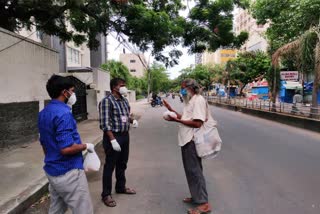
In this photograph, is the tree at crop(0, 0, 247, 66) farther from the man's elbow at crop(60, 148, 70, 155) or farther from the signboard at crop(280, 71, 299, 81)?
the man's elbow at crop(60, 148, 70, 155)

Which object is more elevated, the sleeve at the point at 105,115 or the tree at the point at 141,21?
the tree at the point at 141,21

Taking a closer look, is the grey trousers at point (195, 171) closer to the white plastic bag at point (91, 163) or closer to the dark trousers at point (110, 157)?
the dark trousers at point (110, 157)

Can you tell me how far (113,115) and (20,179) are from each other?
2.29 m

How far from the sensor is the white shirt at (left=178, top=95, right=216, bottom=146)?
4059 millimetres

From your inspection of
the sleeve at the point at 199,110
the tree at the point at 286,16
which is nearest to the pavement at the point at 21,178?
the sleeve at the point at 199,110

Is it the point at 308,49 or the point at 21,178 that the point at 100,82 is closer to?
the point at 308,49

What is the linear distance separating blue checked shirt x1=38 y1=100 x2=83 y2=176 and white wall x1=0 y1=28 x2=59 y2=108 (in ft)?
19.0

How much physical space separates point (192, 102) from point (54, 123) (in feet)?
6.25

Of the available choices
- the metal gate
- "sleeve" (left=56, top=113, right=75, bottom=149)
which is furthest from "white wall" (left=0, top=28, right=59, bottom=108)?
"sleeve" (left=56, top=113, right=75, bottom=149)

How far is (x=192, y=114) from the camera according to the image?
163 inches

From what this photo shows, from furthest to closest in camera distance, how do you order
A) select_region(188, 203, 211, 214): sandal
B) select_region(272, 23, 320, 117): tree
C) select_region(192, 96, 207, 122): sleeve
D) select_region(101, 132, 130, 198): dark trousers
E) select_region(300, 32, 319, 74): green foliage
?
select_region(300, 32, 319, 74): green foliage → select_region(272, 23, 320, 117): tree → select_region(101, 132, 130, 198): dark trousers → select_region(188, 203, 211, 214): sandal → select_region(192, 96, 207, 122): sleeve

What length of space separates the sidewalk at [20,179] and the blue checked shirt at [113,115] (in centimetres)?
151

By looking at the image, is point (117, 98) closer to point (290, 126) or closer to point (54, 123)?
point (54, 123)

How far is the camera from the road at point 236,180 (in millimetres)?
4521
